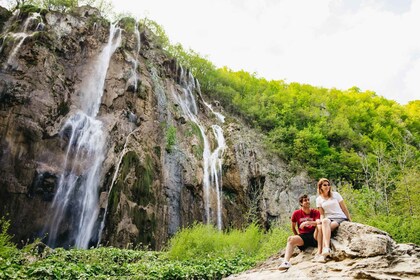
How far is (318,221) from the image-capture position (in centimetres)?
606

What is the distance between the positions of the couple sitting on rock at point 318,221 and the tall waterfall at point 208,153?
13012 mm

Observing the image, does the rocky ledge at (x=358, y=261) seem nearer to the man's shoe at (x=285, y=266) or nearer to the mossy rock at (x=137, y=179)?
the man's shoe at (x=285, y=266)

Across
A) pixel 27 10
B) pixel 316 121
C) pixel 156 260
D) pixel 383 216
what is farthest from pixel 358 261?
pixel 316 121

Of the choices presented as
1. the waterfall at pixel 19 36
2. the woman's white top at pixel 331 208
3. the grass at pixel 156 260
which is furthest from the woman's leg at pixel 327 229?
the waterfall at pixel 19 36

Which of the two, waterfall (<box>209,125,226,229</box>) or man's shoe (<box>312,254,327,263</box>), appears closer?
man's shoe (<box>312,254,327,263</box>)

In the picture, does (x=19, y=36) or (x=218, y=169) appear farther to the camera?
(x=218, y=169)

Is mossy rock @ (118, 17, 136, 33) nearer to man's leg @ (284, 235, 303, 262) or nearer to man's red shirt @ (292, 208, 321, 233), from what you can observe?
man's red shirt @ (292, 208, 321, 233)

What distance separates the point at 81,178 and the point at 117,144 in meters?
2.72

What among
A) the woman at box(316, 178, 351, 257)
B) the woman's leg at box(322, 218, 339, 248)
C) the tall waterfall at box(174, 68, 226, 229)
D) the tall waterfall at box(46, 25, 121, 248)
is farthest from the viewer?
the tall waterfall at box(174, 68, 226, 229)

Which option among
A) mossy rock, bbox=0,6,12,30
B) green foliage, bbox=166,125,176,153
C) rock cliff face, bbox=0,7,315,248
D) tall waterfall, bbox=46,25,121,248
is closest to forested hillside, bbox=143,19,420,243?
rock cliff face, bbox=0,7,315,248

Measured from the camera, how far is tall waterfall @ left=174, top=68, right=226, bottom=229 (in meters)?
19.8

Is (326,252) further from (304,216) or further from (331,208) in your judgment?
(304,216)

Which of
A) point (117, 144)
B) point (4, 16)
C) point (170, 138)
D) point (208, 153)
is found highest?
point (4, 16)

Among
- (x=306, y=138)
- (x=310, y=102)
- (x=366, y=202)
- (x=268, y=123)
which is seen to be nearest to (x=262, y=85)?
(x=310, y=102)
